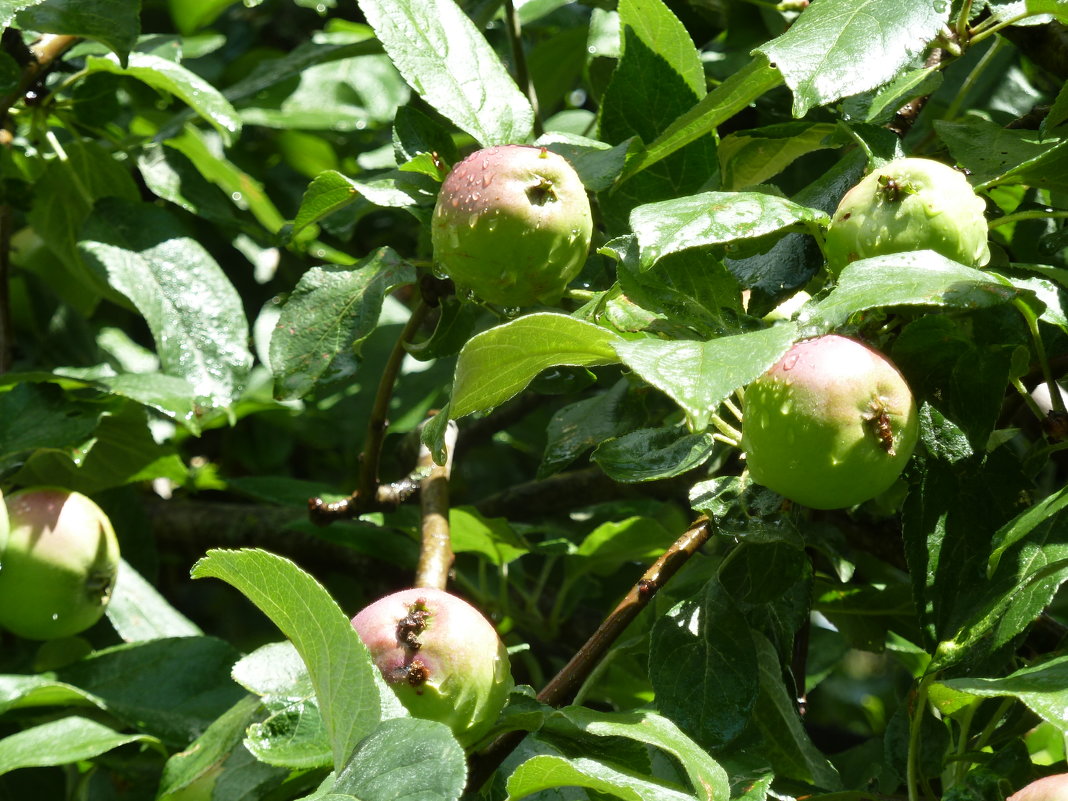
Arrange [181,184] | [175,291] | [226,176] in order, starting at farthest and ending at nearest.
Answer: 1. [226,176]
2. [181,184]
3. [175,291]

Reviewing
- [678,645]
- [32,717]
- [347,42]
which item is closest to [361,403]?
[347,42]

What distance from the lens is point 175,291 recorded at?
3.74 ft

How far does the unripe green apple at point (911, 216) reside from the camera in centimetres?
62

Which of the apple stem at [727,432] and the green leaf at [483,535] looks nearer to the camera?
the apple stem at [727,432]

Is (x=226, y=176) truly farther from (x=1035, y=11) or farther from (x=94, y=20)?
(x=1035, y=11)

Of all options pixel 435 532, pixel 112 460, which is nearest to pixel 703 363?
→ pixel 435 532

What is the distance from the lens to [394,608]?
668 mm

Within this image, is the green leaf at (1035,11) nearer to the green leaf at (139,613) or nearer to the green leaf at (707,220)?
the green leaf at (707,220)

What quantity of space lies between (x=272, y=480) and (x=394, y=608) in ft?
2.23

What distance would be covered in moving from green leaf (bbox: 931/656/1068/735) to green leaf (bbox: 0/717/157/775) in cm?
63

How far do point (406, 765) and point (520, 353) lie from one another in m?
0.20

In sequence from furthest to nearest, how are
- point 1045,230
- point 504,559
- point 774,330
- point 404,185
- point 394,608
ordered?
point 504,559 < point 1045,230 < point 404,185 < point 394,608 < point 774,330

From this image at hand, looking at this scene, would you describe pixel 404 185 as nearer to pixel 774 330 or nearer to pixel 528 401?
pixel 774 330

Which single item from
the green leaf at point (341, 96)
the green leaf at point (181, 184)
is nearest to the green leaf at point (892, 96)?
the green leaf at point (181, 184)
